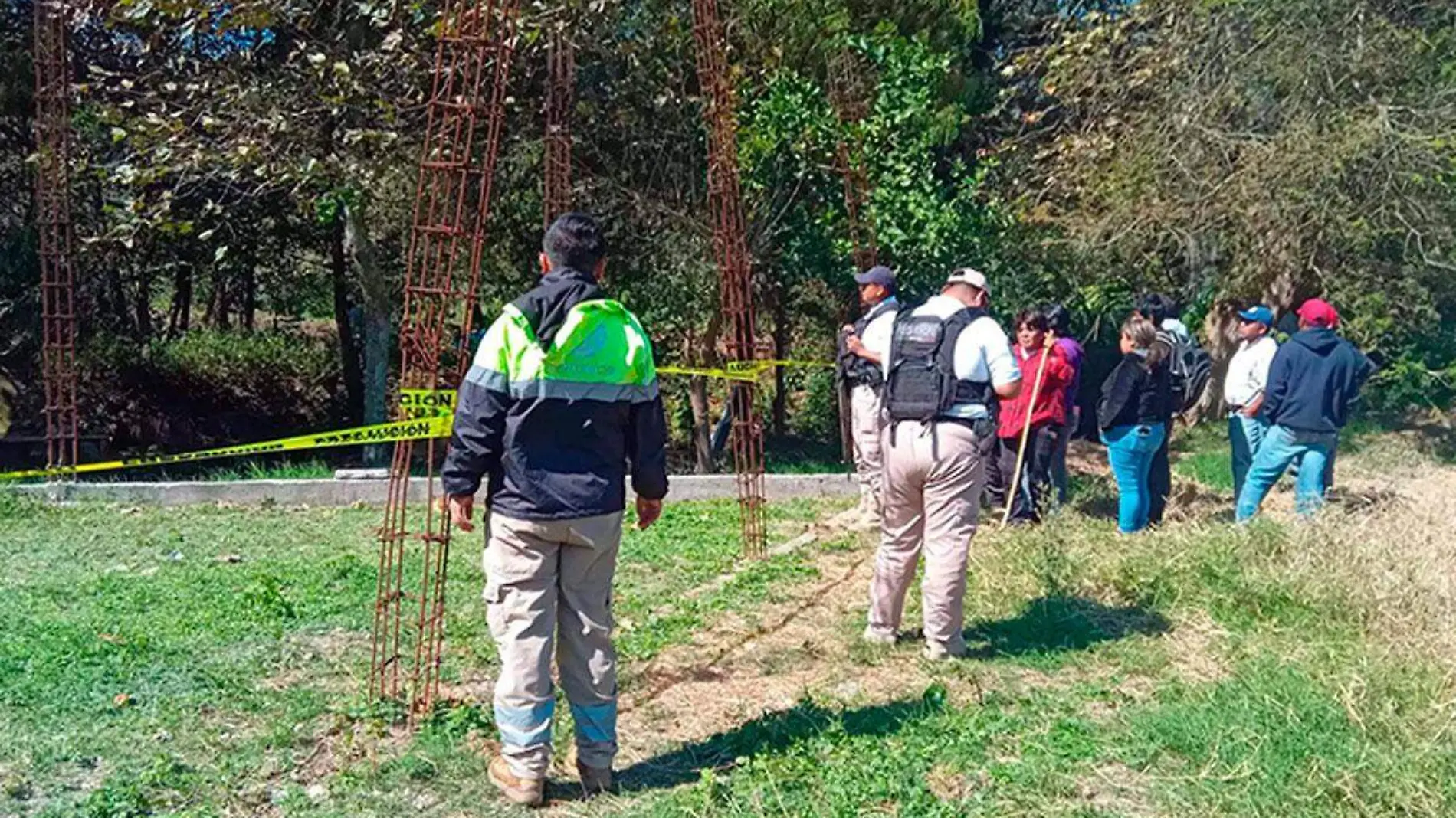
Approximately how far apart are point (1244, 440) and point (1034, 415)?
5.81 feet

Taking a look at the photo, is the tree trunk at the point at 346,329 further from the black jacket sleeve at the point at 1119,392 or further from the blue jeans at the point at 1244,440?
the blue jeans at the point at 1244,440

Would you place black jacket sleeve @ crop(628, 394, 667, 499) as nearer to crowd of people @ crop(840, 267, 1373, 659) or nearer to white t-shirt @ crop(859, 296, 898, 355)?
crowd of people @ crop(840, 267, 1373, 659)

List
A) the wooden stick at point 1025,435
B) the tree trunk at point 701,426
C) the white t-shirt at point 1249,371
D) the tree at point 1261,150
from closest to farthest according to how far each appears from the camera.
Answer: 1. the wooden stick at point 1025,435
2. the white t-shirt at point 1249,371
3. the tree at point 1261,150
4. the tree trunk at point 701,426

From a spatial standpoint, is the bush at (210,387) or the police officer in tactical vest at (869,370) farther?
the bush at (210,387)

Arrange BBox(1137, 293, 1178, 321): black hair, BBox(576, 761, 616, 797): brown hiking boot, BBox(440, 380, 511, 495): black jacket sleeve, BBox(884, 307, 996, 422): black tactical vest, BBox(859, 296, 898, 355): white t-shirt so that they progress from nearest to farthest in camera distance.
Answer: BBox(440, 380, 511, 495): black jacket sleeve → BBox(576, 761, 616, 797): brown hiking boot → BBox(884, 307, 996, 422): black tactical vest → BBox(859, 296, 898, 355): white t-shirt → BBox(1137, 293, 1178, 321): black hair

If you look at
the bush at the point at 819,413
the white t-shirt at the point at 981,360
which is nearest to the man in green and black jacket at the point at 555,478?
the white t-shirt at the point at 981,360

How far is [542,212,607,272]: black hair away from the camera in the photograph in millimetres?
Answer: 4434

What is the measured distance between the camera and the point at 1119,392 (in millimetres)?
8289

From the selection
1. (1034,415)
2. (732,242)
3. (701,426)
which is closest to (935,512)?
(1034,415)

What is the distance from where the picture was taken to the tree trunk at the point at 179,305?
656 inches

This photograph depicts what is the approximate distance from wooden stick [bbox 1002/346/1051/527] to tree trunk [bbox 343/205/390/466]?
712cm

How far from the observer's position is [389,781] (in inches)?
175

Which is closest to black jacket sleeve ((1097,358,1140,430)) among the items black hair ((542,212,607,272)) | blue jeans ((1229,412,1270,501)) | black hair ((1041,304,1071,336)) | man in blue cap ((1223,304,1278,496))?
black hair ((1041,304,1071,336))

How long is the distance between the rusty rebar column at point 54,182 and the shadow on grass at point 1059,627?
29.0 feet
